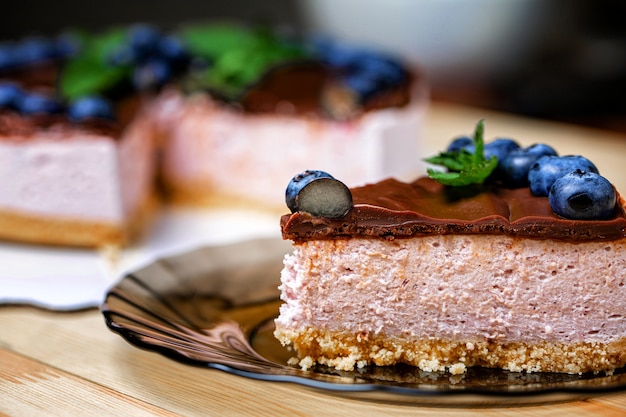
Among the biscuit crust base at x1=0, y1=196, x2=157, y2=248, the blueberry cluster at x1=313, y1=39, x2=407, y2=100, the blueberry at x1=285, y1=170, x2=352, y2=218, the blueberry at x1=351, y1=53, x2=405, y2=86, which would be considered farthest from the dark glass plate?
the blueberry at x1=351, y1=53, x2=405, y2=86

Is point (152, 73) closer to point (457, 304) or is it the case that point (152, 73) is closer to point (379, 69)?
point (379, 69)

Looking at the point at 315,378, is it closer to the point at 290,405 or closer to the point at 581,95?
the point at 290,405

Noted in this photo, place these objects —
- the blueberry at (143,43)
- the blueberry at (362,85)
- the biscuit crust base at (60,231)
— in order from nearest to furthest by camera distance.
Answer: the biscuit crust base at (60,231), the blueberry at (362,85), the blueberry at (143,43)

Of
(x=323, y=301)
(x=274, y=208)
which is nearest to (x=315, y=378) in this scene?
(x=323, y=301)

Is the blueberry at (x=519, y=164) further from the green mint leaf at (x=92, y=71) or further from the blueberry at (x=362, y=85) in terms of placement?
the green mint leaf at (x=92, y=71)

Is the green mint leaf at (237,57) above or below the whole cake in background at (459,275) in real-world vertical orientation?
above

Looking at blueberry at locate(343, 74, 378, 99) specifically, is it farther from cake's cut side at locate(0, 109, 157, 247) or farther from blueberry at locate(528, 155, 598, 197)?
blueberry at locate(528, 155, 598, 197)

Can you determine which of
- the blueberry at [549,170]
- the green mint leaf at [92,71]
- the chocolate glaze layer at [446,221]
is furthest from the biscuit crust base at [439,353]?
the green mint leaf at [92,71]
